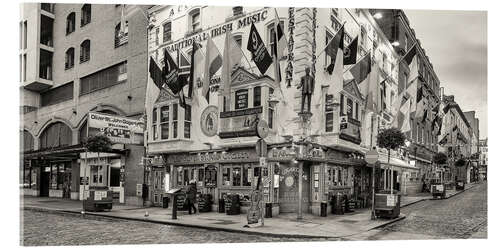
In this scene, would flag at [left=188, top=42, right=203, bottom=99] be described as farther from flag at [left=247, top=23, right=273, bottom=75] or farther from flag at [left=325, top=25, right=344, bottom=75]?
flag at [left=325, top=25, right=344, bottom=75]

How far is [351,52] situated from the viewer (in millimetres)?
11430

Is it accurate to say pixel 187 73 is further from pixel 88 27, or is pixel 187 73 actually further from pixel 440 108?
pixel 440 108

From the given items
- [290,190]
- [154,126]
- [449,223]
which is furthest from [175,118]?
[449,223]

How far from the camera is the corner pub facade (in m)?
11.3

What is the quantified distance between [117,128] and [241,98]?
4.82 m

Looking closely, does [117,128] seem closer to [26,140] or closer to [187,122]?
[187,122]


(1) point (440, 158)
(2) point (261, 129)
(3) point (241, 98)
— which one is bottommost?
(1) point (440, 158)

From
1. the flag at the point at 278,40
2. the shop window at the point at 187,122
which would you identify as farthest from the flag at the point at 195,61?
the flag at the point at 278,40

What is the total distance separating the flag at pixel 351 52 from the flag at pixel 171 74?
5049 millimetres

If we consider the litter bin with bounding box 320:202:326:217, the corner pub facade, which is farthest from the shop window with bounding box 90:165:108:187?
the litter bin with bounding box 320:202:326:217

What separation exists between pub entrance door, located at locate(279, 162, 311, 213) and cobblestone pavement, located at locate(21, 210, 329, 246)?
263cm

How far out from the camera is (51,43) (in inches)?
481

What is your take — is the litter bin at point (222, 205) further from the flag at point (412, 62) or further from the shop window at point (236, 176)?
the flag at point (412, 62)
